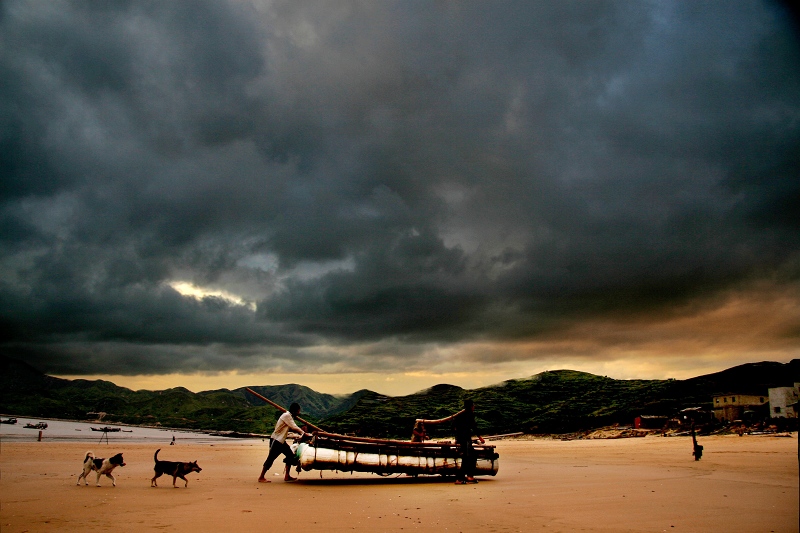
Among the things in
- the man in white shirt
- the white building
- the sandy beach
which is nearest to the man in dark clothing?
the sandy beach

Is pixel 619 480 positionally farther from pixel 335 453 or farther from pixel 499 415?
pixel 499 415

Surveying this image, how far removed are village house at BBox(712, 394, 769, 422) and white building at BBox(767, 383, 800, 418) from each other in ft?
8.19

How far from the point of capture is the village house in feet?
195

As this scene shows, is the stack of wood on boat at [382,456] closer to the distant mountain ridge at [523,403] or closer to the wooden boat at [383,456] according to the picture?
the wooden boat at [383,456]

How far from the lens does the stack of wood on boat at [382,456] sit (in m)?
14.9

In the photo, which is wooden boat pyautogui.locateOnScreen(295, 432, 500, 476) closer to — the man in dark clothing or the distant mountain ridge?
the man in dark clothing

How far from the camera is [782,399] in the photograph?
5478cm

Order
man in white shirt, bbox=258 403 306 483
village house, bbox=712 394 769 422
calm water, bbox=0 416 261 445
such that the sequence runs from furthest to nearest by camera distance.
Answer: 1. village house, bbox=712 394 769 422
2. calm water, bbox=0 416 261 445
3. man in white shirt, bbox=258 403 306 483

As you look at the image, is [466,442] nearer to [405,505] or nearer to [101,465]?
[405,505]

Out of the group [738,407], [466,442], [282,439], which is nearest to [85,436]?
[282,439]

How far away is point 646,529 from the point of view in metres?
7.75

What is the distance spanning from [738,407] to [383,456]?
2524 inches

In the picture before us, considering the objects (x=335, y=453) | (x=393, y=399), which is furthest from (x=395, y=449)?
(x=393, y=399)

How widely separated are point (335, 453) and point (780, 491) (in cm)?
1212
